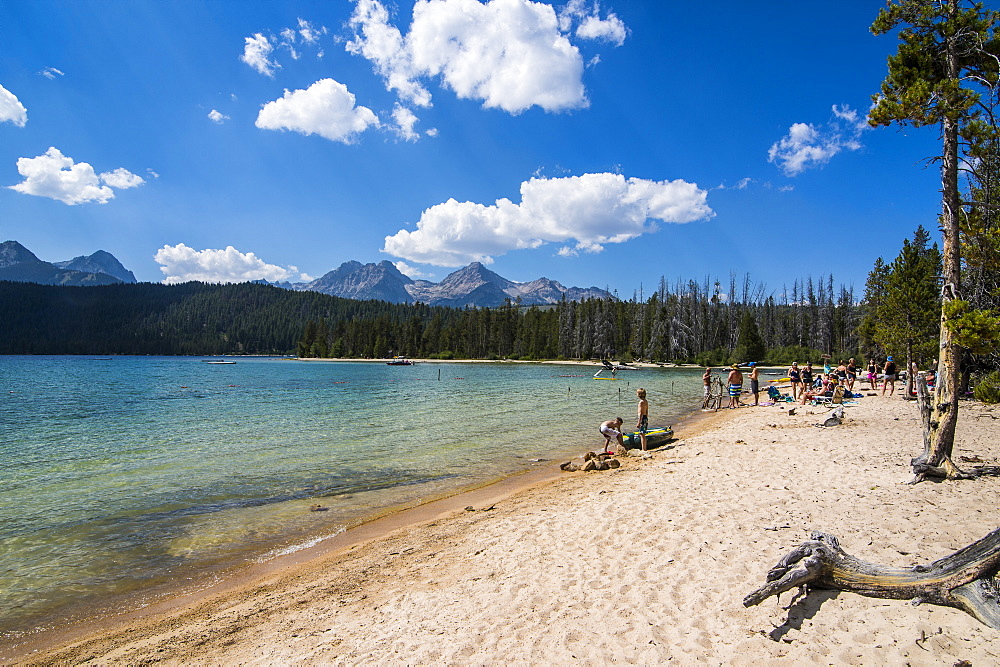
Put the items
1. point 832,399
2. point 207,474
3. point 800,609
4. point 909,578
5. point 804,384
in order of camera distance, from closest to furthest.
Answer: point 909,578 < point 800,609 < point 207,474 < point 832,399 < point 804,384

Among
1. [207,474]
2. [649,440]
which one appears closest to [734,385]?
[649,440]

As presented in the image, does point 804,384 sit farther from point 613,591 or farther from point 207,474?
point 207,474

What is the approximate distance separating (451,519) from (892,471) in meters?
9.29

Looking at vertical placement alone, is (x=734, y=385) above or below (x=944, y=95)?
below

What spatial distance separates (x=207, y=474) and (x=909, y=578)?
53.7 feet

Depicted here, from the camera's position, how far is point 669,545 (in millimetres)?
6984

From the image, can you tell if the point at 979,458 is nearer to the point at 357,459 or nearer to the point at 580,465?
the point at 580,465

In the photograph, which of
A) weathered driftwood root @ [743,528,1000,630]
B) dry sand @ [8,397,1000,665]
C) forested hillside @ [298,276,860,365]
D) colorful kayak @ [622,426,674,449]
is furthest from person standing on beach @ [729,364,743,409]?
forested hillside @ [298,276,860,365]

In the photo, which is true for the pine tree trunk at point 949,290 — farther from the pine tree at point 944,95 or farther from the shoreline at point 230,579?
the shoreline at point 230,579

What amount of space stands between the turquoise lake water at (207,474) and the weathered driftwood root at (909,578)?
325 inches

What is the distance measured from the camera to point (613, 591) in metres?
5.75

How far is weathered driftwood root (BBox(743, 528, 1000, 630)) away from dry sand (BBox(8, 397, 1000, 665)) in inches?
4.5

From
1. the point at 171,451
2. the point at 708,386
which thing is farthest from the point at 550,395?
the point at 171,451

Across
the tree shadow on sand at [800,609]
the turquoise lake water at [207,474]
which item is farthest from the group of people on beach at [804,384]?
the tree shadow on sand at [800,609]
